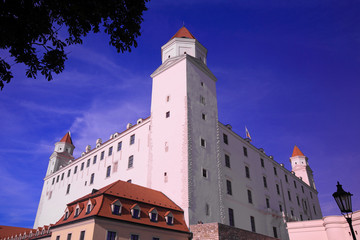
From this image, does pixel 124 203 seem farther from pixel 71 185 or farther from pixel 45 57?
pixel 71 185

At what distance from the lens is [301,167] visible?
6300cm

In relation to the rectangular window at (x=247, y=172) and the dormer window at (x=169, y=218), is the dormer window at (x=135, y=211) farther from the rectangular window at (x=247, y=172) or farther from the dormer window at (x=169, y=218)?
the rectangular window at (x=247, y=172)

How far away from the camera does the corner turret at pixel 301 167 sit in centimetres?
6175

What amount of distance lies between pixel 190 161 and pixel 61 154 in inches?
1445

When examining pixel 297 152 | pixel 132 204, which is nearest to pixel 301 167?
pixel 297 152

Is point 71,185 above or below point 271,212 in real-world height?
above

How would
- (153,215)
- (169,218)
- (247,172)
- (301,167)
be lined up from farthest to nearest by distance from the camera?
1. (301,167)
2. (247,172)
3. (169,218)
4. (153,215)

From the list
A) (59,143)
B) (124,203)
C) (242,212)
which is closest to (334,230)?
(242,212)

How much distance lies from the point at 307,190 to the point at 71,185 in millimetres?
44685

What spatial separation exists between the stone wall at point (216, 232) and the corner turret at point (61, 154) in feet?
126

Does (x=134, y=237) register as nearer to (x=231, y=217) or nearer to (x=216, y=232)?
(x=216, y=232)

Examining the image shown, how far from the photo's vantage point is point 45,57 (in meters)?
9.16

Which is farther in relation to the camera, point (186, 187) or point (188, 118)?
point (188, 118)

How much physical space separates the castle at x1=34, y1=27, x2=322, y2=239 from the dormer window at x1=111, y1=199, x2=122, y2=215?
665 centimetres
